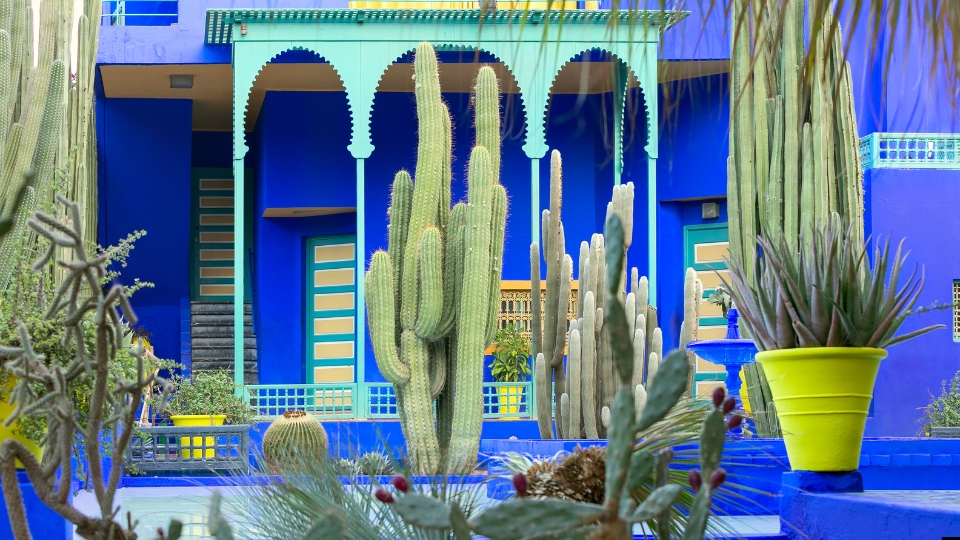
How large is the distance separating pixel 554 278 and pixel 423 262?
117cm

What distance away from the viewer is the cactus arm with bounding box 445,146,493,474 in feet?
31.0

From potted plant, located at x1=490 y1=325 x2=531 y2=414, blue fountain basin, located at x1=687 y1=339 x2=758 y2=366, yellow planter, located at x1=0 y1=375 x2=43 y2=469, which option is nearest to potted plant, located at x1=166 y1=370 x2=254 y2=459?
potted plant, located at x1=490 y1=325 x2=531 y2=414

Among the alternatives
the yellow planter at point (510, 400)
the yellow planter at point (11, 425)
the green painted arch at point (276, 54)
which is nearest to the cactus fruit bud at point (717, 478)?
the yellow planter at point (11, 425)

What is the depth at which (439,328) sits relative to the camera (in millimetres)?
9656

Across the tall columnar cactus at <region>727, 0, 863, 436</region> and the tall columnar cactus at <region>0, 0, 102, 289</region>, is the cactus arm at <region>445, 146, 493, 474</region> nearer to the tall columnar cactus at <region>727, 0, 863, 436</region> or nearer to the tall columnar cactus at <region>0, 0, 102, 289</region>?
the tall columnar cactus at <region>727, 0, 863, 436</region>

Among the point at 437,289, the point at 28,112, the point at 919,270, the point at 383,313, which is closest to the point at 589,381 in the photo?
the point at 437,289

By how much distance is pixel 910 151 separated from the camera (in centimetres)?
1401

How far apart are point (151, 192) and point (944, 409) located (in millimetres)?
11125

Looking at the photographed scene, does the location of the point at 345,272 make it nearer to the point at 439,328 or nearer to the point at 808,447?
the point at 439,328

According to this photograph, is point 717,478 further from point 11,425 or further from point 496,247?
point 496,247

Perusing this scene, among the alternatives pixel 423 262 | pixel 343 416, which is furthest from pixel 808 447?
pixel 343 416

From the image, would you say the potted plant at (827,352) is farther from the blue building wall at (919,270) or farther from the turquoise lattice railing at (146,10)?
the turquoise lattice railing at (146,10)

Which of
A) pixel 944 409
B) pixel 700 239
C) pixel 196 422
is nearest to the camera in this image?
pixel 196 422

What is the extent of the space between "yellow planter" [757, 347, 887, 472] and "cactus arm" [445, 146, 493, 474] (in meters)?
5.57
